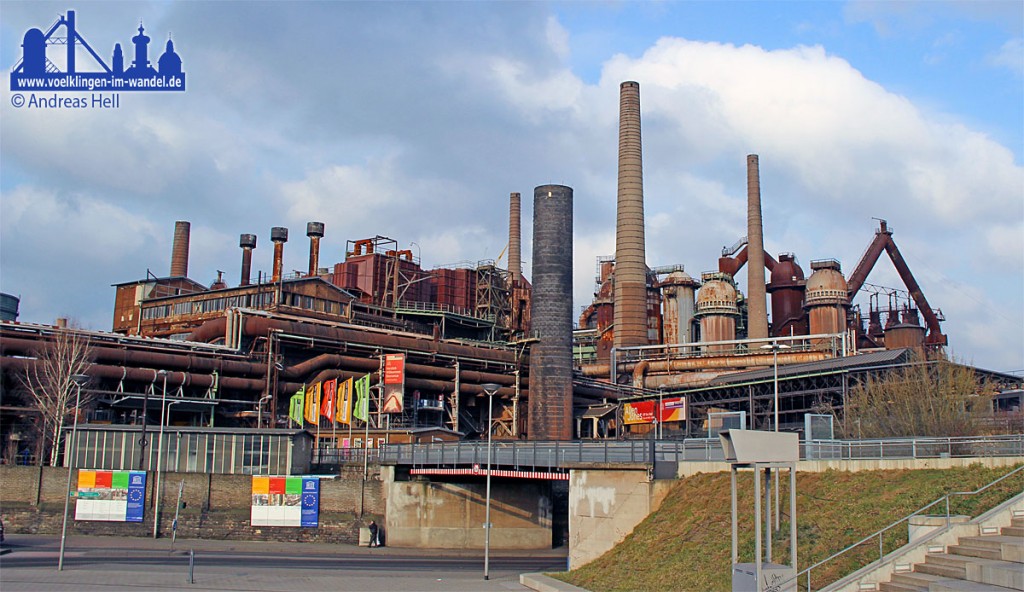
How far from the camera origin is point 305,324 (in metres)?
78.7

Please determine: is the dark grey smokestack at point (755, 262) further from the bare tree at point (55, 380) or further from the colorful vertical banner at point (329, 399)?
the bare tree at point (55, 380)

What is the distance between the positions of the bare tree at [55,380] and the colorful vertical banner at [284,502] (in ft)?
49.1

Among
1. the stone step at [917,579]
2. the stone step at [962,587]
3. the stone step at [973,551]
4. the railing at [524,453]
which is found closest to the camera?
the stone step at [962,587]

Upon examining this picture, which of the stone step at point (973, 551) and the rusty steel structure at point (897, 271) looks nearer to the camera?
the stone step at point (973, 551)

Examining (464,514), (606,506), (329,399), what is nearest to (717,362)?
(329,399)

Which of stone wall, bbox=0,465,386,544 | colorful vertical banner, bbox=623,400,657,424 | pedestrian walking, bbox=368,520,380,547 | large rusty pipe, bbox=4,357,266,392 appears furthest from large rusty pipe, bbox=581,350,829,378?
pedestrian walking, bbox=368,520,380,547

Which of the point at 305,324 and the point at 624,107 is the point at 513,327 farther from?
the point at 305,324

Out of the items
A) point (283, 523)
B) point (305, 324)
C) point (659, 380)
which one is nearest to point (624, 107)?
→ point (659, 380)

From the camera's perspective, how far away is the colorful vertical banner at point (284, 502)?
55375 millimetres

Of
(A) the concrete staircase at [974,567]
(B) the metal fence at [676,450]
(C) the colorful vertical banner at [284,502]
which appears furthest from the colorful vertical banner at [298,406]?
(A) the concrete staircase at [974,567]

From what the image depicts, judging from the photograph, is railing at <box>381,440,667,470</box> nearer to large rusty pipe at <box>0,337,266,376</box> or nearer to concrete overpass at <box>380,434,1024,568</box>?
concrete overpass at <box>380,434,1024,568</box>

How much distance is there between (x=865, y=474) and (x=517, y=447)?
20122 millimetres

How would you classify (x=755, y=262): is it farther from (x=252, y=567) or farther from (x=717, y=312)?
(x=252, y=567)

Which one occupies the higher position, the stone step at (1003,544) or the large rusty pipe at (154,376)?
the large rusty pipe at (154,376)
